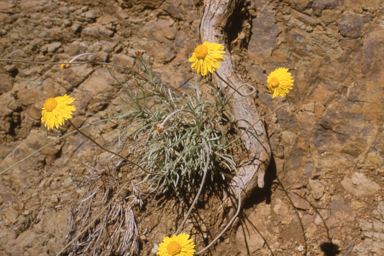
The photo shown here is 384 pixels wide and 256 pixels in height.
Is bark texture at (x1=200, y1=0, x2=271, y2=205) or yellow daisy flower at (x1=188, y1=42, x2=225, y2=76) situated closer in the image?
yellow daisy flower at (x1=188, y1=42, x2=225, y2=76)

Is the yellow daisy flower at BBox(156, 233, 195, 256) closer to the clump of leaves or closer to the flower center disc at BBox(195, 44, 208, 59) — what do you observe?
the clump of leaves

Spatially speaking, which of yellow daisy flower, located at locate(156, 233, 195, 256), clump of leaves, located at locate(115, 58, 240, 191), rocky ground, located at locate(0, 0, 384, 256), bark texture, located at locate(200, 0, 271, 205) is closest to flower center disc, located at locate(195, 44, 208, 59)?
bark texture, located at locate(200, 0, 271, 205)

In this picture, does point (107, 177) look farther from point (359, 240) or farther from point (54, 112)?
point (359, 240)

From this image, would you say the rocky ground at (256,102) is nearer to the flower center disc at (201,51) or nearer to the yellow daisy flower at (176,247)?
the yellow daisy flower at (176,247)

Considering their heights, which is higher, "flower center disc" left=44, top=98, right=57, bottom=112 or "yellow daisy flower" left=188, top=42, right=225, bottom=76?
"yellow daisy flower" left=188, top=42, right=225, bottom=76

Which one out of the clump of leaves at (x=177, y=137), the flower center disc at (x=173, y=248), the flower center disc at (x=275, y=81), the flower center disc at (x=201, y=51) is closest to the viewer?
the flower center disc at (x=173, y=248)

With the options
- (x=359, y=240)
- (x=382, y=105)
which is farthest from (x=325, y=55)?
(x=359, y=240)

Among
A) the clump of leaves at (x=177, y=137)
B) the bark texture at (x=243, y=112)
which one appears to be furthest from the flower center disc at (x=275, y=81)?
the clump of leaves at (x=177, y=137)
